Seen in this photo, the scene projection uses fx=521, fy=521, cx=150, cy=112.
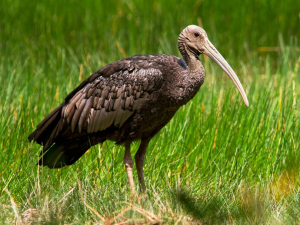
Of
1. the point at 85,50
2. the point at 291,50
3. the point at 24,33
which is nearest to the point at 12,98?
the point at 85,50

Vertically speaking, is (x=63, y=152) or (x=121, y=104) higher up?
(x=121, y=104)

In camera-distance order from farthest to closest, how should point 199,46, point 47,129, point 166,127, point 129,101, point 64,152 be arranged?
point 166,127, point 64,152, point 47,129, point 199,46, point 129,101

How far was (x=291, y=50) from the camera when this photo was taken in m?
8.26

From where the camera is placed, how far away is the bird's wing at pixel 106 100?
15.1ft

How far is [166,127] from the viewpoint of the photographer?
5.82 m

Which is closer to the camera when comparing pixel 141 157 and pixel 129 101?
pixel 129 101

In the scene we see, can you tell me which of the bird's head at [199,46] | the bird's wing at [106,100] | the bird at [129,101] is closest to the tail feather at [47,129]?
the bird at [129,101]

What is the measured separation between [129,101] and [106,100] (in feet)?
0.93

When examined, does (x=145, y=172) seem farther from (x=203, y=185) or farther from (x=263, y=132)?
(x=263, y=132)

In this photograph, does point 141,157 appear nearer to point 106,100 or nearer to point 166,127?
point 106,100

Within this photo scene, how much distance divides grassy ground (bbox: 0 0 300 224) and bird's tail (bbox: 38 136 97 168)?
0.10 metres

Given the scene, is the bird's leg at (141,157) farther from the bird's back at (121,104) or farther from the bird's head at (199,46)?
the bird's head at (199,46)

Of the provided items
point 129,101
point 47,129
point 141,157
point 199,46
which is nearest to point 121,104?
point 129,101

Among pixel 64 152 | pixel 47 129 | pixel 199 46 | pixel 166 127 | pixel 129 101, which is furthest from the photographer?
pixel 166 127
